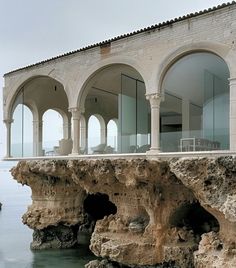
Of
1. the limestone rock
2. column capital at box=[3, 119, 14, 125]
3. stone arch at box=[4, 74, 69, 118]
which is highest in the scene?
stone arch at box=[4, 74, 69, 118]

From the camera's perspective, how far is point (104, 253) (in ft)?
46.9

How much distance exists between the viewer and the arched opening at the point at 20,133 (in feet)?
68.7

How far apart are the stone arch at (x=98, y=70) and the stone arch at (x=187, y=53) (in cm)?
66

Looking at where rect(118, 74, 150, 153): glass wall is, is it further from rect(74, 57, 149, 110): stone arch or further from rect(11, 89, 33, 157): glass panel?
rect(11, 89, 33, 157): glass panel

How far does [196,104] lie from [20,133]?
34.4 ft

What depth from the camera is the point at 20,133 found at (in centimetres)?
2178

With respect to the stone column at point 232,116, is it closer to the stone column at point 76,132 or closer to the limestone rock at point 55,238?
the stone column at point 76,132

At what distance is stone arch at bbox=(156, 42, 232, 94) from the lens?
45.6 feet

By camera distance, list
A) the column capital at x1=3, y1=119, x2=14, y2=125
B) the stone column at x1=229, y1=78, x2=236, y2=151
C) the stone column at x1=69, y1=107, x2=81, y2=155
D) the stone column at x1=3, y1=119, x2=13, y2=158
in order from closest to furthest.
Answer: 1. the stone column at x1=229, y1=78, x2=236, y2=151
2. the stone column at x1=69, y1=107, x2=81, y2=155
3. the stone column at x1=3, y1=119, x2=13, y2=158
4. the column capital at x1=3, y1=119, x2=14, y2=125

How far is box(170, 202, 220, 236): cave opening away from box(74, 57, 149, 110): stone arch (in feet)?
18.3

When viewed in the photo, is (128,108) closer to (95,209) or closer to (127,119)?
(127,119)

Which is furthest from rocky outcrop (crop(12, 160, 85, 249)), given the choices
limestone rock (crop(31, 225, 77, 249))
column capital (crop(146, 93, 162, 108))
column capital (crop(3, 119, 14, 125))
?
column capital (crop(146, 93, 162, 108))

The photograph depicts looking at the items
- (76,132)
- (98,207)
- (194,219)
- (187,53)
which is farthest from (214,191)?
(98,207)

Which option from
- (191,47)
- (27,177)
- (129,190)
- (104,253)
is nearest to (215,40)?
(191,47)
